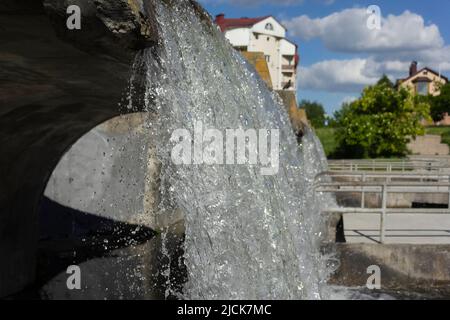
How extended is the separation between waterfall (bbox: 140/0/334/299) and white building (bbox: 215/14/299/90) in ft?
217

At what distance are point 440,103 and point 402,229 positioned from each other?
64.9 m

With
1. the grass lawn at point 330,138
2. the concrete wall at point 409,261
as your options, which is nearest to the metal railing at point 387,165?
the concrete wall at point 409,261

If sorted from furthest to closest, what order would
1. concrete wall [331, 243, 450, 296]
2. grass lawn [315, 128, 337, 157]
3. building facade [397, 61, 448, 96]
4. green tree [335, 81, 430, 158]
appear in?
building facade [397, 61, 448, 96] → grass lawn [315, 128, 337, 157] → green tree [335, 81, 430, 158] → concrete wall [331, 243, 450, 296]

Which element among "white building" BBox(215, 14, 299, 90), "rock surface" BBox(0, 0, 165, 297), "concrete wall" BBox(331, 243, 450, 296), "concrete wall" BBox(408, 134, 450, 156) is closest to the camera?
"rock surface" BBox(0, 0, 165, 297)

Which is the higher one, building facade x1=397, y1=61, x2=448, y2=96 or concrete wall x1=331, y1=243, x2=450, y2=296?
building facade x1=397, y1=61, x2=448, y2=96

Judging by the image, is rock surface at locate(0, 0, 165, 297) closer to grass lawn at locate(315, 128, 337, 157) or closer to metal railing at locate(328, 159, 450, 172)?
metal railing at locate(328, 159, 450, 172)

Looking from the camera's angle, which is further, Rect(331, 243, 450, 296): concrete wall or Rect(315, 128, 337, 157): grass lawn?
Rect(315, 128, 337, 157): grass lawn

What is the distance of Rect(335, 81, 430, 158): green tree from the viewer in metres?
38.8

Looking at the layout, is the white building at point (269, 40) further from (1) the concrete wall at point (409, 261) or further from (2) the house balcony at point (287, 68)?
(1) the concrete wall at point (409, 261)

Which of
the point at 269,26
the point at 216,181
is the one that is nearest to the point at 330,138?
the point at 269,26

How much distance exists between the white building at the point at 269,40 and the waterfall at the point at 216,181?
6612 cm

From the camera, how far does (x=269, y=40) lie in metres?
79.6

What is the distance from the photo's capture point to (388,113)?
131 ft

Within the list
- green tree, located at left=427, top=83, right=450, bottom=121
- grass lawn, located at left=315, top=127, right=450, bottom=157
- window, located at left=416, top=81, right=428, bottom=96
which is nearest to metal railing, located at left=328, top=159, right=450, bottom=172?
grass lawn, located at left=315, top=127, right=450, bottom=157
